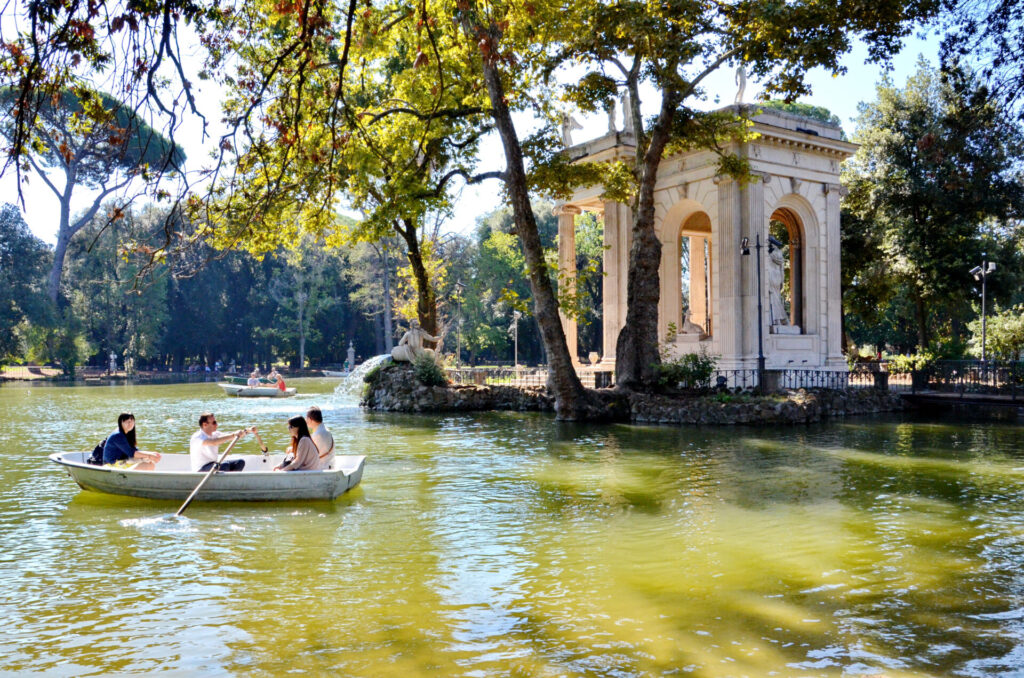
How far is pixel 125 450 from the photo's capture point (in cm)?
1238

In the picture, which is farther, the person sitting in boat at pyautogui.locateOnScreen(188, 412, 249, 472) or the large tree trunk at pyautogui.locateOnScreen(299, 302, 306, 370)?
the large tree trunk at pyautogui.locateOnScreen(299, 302, 306, 370)

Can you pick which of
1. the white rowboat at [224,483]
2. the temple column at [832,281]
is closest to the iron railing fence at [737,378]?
the temple column at [832,281]

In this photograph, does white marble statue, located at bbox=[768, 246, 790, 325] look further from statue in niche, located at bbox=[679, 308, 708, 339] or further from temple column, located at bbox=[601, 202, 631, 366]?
temple column, located at bbox=[601, 202, 631, 366]

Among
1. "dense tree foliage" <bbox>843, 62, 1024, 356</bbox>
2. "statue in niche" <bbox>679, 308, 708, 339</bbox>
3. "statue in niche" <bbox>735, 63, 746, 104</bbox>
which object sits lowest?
"statue in niche" <bbox>679, 308, 708, 339</bbox>

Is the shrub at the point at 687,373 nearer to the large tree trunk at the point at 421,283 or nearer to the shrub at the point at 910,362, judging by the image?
the shrub at the point at 910,362

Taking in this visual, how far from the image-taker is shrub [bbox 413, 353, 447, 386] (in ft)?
98.7

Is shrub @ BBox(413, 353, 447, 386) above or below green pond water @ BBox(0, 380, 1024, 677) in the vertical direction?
above

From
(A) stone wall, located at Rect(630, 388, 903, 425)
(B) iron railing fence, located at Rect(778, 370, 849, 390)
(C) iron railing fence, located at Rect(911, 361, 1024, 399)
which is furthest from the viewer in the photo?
(B) iron railing fence, located at Rect(778, 370, 849, 390)

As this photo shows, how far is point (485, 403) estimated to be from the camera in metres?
29.7

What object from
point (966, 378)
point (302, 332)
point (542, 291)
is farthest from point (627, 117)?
point (302, 332)

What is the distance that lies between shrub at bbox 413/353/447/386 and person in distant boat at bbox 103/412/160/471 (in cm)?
1757

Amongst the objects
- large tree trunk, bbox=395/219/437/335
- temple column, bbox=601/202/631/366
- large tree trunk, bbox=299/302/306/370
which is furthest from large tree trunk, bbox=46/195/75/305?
temple column, bbox=601/202/631/366

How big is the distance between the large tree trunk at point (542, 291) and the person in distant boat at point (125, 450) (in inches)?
540

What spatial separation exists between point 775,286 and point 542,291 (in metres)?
9.62
